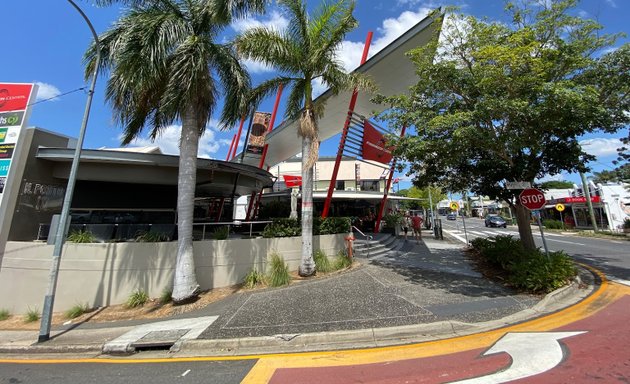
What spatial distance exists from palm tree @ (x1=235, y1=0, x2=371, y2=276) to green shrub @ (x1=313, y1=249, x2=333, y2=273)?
25.3 inches

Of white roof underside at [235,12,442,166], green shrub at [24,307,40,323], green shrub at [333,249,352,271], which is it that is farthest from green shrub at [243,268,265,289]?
white roof underside at [235,12,442,166]

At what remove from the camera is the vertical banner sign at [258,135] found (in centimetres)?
2100

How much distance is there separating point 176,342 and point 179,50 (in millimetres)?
7189

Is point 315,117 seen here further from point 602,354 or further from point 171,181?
point 602,354

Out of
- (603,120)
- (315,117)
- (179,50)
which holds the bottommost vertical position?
(603,120)

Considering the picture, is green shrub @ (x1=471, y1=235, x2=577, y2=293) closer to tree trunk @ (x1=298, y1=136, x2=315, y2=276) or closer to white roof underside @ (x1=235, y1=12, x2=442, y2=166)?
tree trunk @ (x1=298, y1=136, x2=315, y2=276)

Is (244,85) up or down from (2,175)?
up

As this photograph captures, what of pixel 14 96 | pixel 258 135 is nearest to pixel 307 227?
pixel 14 96

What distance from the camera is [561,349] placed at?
455 centimetres

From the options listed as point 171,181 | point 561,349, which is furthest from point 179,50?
point 561,349

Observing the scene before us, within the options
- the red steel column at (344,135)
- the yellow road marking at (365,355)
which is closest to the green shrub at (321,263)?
the red steel column at (344,135)

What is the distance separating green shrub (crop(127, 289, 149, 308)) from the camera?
29.1 feet

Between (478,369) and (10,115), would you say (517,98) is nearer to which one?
(478,369)

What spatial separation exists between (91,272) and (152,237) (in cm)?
191
